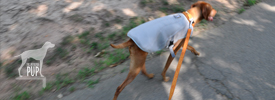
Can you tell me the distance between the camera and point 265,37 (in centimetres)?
454

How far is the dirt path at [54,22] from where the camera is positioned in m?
3.12

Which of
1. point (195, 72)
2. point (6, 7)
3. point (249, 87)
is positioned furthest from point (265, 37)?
point (6, 7)

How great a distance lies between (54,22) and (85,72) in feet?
5.02

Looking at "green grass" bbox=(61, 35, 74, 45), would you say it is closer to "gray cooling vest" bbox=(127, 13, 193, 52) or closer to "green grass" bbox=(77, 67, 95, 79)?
"green grass" bbox=(77, 67, 95, 79)

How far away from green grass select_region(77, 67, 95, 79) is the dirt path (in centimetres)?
10

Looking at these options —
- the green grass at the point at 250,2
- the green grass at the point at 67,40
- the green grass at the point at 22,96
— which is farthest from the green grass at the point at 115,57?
the green grass at the point at 250,2

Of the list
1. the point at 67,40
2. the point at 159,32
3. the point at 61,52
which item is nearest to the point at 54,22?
the point at 67,40

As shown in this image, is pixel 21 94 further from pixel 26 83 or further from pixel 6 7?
pixel 6 7

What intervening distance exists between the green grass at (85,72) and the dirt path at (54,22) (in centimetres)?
10

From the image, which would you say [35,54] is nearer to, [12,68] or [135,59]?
[12,68]

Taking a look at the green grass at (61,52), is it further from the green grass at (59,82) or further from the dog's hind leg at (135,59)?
the dog's hind leg at (135,59)

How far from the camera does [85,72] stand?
3.11m

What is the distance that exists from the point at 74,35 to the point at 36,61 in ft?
2.93

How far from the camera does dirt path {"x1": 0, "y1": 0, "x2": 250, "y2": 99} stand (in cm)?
312
